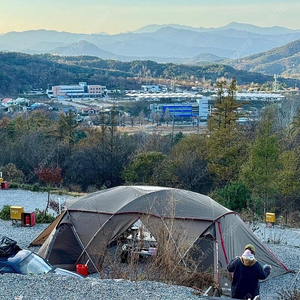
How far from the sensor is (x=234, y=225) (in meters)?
9.20

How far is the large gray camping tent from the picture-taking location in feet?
28.2

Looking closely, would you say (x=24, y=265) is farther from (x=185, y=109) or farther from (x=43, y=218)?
(x=185, y=109)

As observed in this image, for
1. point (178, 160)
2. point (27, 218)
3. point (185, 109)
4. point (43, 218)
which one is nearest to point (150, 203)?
point (27, 218)

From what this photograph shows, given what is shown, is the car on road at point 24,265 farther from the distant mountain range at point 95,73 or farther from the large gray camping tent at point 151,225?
the distant mountain range at point 95,73

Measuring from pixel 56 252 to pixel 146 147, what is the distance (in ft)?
75.6

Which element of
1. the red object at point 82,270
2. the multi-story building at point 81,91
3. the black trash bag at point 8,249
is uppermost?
the multi-story building at point 81,91

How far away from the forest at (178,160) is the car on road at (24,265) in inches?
475

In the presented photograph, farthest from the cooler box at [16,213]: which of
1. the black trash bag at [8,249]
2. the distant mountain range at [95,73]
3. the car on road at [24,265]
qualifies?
the distant mountain range at [95,73]

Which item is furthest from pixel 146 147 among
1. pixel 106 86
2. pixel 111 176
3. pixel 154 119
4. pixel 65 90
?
pixel 106 86

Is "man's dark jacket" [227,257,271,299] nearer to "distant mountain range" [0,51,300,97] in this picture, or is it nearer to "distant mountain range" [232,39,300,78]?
"distant mountain range" [0,51,300,97]

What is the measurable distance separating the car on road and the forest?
12052mm

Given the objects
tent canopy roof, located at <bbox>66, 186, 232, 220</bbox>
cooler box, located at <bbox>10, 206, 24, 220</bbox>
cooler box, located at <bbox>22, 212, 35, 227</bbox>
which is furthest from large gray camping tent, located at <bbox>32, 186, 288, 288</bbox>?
cooler box, located at <bbox>10, 206, 24, 220</bbox>

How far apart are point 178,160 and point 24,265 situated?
796 inches

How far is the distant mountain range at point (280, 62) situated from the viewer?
468 ft
